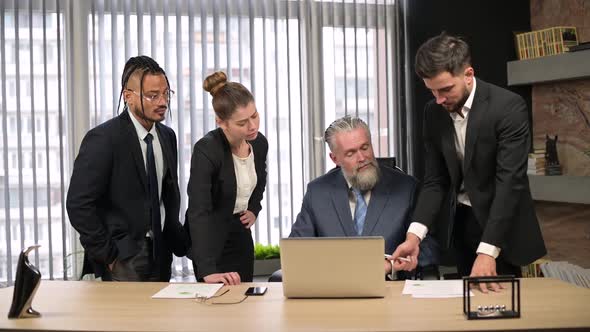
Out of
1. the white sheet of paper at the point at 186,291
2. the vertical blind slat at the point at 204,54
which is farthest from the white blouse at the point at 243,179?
the vertical blind slat at the point at 204,54

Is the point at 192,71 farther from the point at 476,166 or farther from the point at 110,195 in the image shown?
the point at 476,166

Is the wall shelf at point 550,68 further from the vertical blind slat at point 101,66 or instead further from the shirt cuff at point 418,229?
the vertical blind slat at point 101,66

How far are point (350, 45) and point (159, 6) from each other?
5.34ft

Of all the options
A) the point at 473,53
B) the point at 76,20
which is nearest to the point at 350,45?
the point at 473,53

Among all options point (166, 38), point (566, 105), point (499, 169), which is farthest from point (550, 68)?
point (499, 169)

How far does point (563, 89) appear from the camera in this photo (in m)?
5.98

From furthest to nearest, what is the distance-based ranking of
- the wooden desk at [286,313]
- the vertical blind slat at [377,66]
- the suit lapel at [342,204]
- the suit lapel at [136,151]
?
the vertical blind slat at [377,66] → the suit lapel at [342,204] → the suit lapel at [136,151] → the wooden desk at [286,313]

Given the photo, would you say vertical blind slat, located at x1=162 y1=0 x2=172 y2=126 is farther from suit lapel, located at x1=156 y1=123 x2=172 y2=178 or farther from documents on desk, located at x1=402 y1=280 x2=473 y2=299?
documents on desk, located at x1=402 y1=280 x2=473 y2=299

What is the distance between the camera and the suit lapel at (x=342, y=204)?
326 centimetres

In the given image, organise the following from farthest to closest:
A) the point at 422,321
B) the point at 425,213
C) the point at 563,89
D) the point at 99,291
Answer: the point at 563,89 → the point at 425,213 → the point at 99,291 → the point at 422,321

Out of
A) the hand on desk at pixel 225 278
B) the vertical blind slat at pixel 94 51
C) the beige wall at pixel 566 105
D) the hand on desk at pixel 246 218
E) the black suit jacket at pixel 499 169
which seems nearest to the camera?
the black suit jacket at pixel 499 169

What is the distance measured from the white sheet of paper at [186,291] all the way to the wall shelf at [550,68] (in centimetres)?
363

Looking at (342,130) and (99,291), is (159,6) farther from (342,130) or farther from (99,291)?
(99,291)

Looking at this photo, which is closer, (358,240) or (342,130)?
(358,240)
